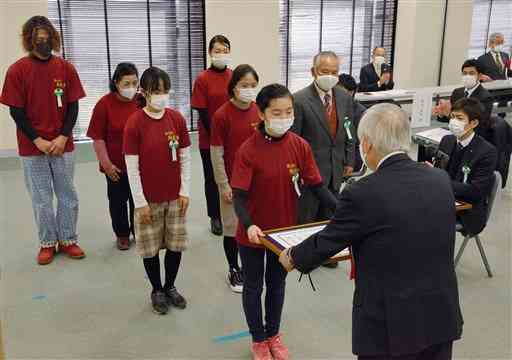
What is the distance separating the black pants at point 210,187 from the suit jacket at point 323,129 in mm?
1156

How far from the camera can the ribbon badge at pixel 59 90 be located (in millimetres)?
3695

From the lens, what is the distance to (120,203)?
4.01 meters

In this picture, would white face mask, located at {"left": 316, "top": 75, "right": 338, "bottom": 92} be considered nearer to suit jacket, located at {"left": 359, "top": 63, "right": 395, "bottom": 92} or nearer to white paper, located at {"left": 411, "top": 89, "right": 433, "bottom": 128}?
white paper, located at {"left": 411, "top": 89, "right": 433, "bottom": 128}

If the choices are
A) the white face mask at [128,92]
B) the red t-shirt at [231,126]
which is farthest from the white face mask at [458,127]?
the white face mask at [128,92]

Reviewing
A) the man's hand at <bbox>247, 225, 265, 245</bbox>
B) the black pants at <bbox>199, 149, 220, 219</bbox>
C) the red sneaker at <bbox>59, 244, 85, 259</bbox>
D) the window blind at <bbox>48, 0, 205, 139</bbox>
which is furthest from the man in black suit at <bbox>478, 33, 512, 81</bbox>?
the man's hand at <bbox>247, 225, 265, 245</bbox>

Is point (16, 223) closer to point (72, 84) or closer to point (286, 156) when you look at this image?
point (72, 84)

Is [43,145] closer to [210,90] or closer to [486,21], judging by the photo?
[210,90]

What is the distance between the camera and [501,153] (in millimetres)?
4324

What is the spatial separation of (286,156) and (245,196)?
26 centimetres

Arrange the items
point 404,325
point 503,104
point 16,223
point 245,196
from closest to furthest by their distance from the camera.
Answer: point 404,325 < point 245,196 < point 16,223 < point 503,104

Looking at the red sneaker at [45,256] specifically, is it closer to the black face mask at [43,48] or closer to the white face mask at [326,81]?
the black face mask at [43,48]

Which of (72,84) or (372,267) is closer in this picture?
(372,267)

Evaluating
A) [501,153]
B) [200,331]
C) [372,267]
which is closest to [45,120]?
[200,331]

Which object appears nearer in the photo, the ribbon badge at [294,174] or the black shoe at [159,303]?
the ribbon badge at [294,174]
